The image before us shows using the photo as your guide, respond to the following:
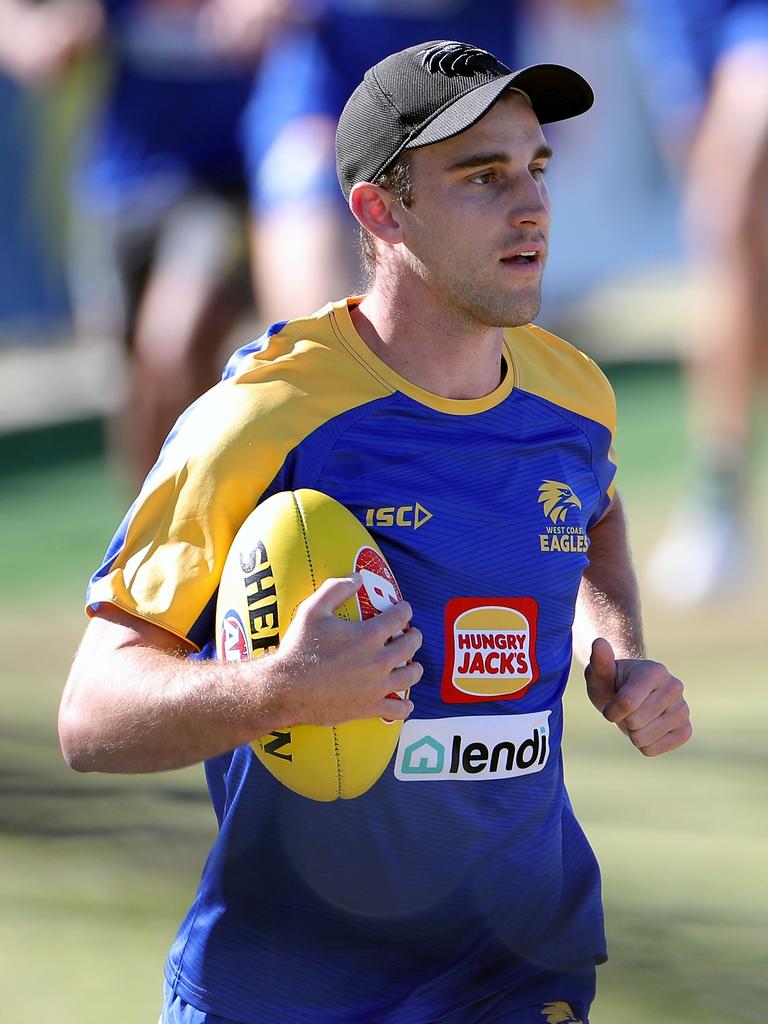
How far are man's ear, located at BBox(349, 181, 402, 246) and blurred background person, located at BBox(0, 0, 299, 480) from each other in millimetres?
4310

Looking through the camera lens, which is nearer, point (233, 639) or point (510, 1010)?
point (233, 639)

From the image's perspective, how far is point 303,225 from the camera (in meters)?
6.45

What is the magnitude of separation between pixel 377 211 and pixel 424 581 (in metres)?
0.62

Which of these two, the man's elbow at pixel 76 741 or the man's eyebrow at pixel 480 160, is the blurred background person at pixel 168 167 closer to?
the man's eyebrow at pixel 480 160

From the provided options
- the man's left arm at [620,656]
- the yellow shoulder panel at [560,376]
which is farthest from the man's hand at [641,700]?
the yellow shoulder panel at [560,376]

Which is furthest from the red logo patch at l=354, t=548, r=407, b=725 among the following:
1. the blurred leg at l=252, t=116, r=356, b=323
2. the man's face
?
the blurred leg at l=252, t=116, r=356, b=323

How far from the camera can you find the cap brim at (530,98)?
2861 millimetres

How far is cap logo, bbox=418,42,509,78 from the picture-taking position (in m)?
2.97

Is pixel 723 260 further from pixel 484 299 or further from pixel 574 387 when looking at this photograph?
pixel 484 299

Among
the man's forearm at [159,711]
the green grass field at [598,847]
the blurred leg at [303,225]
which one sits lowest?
the green grass field at [598,847]

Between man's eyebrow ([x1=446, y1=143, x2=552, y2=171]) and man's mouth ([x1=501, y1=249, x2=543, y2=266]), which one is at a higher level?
man's eyebrow ([x1=446, y1=143, x2=552, y2=171])

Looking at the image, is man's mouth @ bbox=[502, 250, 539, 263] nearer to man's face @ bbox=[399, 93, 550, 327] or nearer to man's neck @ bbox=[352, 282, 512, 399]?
man's face @ bbox=[399, 93, 550, 327]

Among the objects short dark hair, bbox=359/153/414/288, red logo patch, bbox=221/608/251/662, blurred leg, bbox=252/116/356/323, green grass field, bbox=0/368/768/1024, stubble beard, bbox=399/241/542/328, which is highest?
blurred leg, bbox=252/116/356/323

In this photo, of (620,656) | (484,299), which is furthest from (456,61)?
(620,656)
